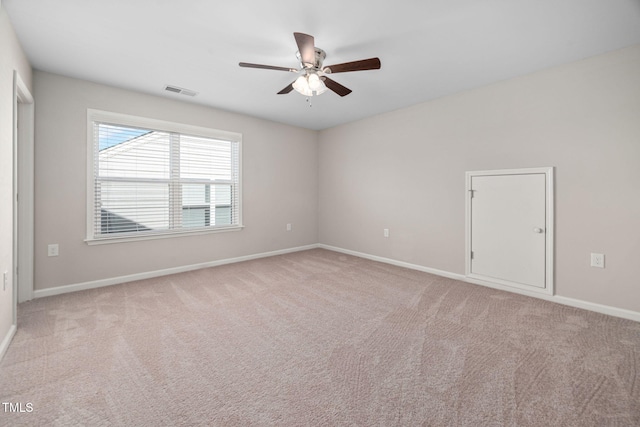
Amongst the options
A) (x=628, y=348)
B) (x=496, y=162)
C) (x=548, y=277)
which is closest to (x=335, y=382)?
(x=628, y=348)

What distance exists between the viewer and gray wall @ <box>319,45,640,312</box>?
2574 mm

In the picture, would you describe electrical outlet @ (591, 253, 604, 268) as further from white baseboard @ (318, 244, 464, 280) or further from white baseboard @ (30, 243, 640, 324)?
white baseboard @ (318, 244, 464, 280)

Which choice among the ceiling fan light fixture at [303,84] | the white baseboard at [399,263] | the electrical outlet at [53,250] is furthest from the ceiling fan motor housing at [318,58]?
the electrical outlet at [53,250]

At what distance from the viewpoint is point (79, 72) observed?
3041 millimetres

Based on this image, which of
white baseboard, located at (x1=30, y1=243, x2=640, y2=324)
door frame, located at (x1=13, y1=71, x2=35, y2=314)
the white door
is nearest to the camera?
white baseboard, located at (x1=30, y1=243, x2=640, y2=324)

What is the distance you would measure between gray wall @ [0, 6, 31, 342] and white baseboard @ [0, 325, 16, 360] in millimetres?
33

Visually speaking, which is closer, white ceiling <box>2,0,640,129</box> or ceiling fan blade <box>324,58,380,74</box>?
white ceiling <box>2,0,640,129</box>

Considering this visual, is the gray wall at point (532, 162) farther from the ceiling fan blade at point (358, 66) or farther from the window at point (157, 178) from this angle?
the window at point (157, 178)

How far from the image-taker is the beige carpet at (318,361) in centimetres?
145

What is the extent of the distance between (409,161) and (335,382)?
134 inches

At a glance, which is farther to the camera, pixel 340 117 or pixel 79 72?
pixel 340 117

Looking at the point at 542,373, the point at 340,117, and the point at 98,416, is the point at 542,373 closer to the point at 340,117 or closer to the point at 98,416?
the point at 98,416

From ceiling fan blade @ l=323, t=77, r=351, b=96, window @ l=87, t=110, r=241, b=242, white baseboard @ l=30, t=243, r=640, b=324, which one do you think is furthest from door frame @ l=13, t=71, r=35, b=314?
ceiling fan blade @ l=323, t=77, r=351, b=96

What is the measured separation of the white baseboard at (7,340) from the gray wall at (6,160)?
0.11 feet
